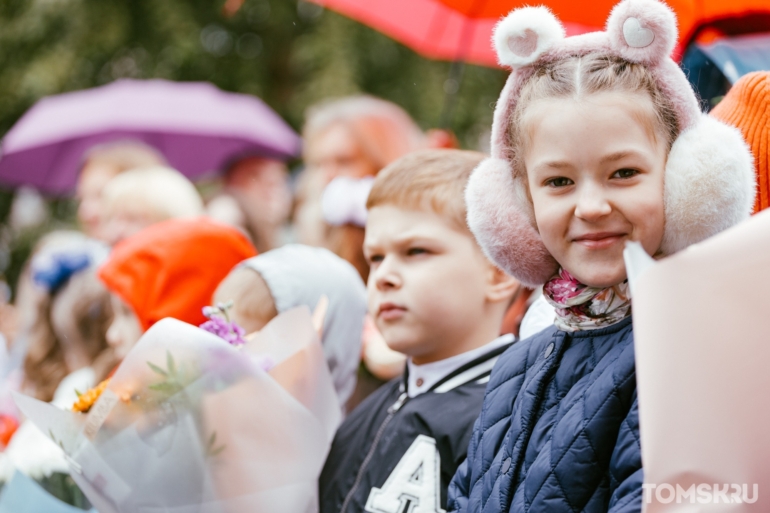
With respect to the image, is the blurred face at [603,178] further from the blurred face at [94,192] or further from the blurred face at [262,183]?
the blurred face at [94,192]

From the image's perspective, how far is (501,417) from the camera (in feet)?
5.71

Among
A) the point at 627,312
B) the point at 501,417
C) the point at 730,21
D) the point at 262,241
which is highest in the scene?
the point at 730,21

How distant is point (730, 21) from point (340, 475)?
1.81m

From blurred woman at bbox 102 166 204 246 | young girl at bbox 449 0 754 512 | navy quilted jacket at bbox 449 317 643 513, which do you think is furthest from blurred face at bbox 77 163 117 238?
young girl at bbox 449 0 754 512

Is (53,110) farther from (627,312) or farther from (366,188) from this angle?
(627,312)

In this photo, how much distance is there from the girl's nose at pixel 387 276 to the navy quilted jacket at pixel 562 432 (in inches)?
24.4

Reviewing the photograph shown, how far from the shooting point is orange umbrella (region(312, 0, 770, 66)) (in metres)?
2.89

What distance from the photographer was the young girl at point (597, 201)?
1.43 m

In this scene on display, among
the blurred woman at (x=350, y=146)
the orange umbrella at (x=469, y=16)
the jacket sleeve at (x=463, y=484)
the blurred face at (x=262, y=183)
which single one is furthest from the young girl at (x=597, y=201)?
the blurred face at (x=262, y=183)

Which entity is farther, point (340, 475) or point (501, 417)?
point (340, 475)

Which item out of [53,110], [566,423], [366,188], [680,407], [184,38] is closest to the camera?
[680,407]

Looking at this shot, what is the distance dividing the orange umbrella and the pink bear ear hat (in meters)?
1.44

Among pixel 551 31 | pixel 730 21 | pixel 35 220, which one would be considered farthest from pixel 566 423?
pixel 35 220

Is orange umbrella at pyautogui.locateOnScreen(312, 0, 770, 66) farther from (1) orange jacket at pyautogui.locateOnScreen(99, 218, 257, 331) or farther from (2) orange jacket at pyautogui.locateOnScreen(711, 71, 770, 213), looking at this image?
(1) orange jacket at pyautogui.locateOnScreen(99, 218, 257, 331)
